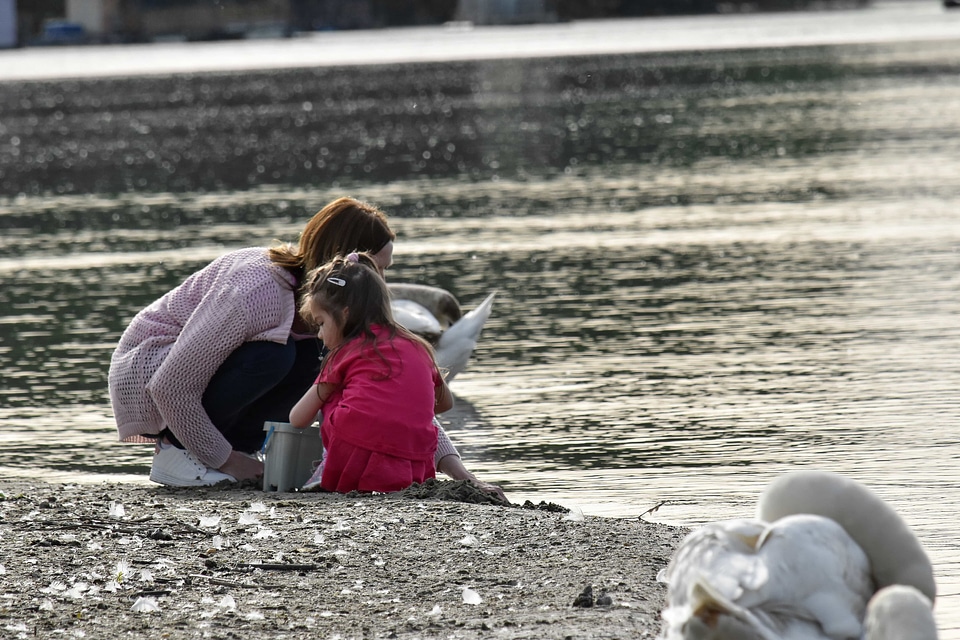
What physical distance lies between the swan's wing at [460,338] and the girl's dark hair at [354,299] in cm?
223

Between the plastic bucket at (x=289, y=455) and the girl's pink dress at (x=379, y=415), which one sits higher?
the girl's pink dress at (x=379, y=415)

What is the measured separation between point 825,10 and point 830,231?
81419 millimetres

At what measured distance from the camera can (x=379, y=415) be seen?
5387mm

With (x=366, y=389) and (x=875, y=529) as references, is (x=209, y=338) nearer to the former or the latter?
(x=366, y=389)

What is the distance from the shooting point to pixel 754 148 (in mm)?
18906

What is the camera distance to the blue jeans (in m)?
5.86

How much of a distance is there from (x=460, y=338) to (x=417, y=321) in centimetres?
23

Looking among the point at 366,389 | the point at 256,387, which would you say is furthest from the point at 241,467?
the point at 366,389

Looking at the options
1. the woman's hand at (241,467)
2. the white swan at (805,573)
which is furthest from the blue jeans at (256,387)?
the white swan at (805,573)

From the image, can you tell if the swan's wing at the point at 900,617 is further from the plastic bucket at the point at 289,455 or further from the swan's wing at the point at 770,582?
the plastic bucket at the point at 289,455

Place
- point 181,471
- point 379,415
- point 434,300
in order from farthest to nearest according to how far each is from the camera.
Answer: point 434,300 < point 181,471 < point 379,415

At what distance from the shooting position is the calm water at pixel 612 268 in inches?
260

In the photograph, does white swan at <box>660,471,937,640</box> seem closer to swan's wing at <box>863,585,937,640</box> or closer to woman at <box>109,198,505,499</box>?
swan's wing at <box>863,585,937,640</box>

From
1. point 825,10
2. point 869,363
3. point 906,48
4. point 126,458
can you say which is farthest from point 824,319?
point 825,10
